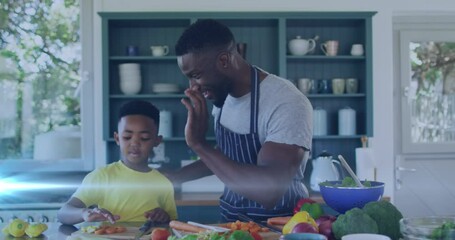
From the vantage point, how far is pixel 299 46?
3.54m

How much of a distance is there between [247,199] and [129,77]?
5.61ft

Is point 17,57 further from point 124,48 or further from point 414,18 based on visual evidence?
point 414,18

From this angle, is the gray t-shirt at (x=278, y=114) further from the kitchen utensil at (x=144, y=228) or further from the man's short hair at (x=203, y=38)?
the kitchen utensil at (x=144, y=228)

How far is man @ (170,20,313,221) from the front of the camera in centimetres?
183

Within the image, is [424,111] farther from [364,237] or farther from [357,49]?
[364,237]

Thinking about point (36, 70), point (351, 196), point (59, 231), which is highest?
point (36, 70)

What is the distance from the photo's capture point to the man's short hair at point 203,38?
6.56 feet

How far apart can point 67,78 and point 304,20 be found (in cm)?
151

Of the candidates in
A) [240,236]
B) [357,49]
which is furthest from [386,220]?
[357,49]

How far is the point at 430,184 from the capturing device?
394 centimetres

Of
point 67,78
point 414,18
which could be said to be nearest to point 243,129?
point 67,78

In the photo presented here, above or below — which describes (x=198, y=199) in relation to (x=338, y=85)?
below

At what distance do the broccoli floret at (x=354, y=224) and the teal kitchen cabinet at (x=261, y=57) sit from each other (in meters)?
2.11

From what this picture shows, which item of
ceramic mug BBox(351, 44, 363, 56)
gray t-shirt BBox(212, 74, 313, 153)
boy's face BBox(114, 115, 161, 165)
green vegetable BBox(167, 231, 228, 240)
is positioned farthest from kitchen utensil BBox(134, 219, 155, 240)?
ceramic mug BBox(351, 44, 363, 56)
